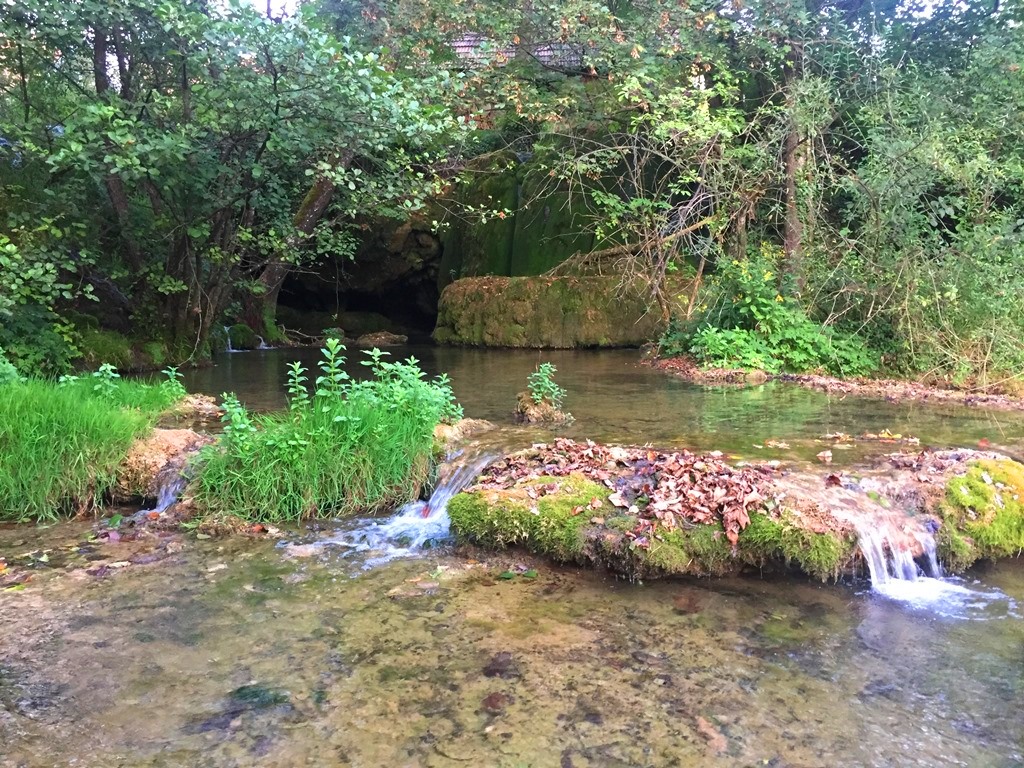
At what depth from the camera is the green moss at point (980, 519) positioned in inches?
178

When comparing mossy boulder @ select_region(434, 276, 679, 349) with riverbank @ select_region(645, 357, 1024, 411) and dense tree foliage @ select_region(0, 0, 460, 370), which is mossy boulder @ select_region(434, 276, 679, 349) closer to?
riverbank @ select_region(645, 357, 1024, 411)

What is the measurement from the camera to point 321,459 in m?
5.49

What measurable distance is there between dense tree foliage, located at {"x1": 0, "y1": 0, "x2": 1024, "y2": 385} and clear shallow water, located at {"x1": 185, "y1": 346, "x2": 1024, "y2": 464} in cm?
199

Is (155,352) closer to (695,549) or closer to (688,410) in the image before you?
(688,410)

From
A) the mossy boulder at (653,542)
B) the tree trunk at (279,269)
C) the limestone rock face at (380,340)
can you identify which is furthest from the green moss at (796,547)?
the limestone rock face at (380,340)

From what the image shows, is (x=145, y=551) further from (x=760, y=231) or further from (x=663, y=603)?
(x=760, y=231)

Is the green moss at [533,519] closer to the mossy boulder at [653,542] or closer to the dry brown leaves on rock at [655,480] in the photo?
the mossy boulder at [653,542]

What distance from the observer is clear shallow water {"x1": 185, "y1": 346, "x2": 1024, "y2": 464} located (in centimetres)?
655

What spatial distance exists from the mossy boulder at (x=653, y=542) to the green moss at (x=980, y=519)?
72cm

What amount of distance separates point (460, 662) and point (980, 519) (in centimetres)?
353

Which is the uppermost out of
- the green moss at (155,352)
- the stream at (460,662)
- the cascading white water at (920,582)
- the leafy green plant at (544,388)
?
the leafy green plant at (544,388)

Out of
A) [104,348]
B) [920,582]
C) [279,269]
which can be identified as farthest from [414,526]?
[279,269]

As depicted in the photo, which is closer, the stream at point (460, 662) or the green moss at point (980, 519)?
the stream at point (460, 662)

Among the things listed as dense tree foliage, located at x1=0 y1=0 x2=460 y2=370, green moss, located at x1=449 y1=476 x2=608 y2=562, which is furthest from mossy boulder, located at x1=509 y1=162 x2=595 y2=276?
green moss, located at x1=449 y1=476 x2=608 y2=562
